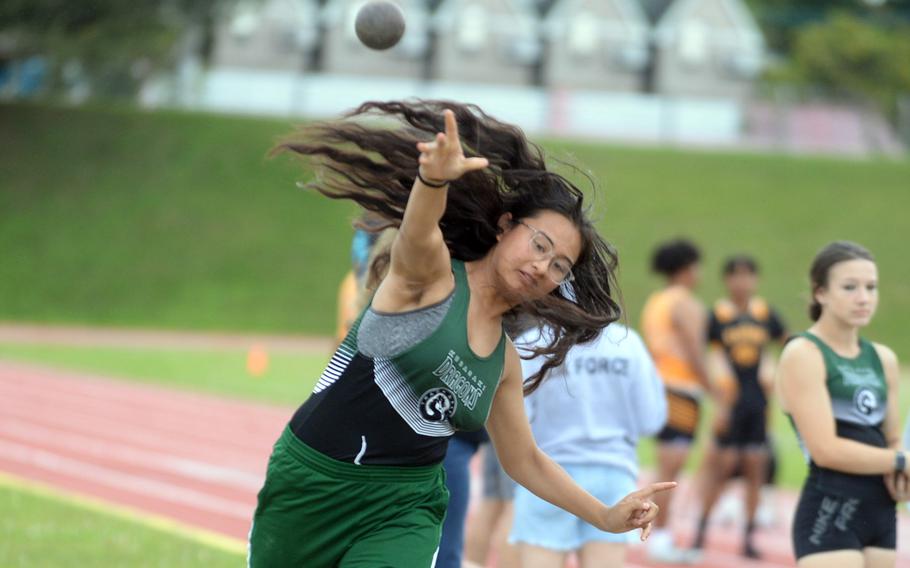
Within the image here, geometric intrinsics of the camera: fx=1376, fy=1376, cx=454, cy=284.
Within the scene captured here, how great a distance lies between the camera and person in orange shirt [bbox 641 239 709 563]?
30.0 ft

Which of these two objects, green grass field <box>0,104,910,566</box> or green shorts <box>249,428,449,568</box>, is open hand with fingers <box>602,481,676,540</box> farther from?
green grass field <box>0,104,910,566</box>

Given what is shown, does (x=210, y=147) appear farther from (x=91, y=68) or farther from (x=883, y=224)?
(x=883, y=224)

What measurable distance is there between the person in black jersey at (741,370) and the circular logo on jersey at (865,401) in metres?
4.13

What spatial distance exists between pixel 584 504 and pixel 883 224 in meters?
A: 31.9

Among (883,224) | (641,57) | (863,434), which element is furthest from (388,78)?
(863,434)

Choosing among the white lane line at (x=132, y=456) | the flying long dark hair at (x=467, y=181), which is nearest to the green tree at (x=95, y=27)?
the white lane line at (x=132, y=456)

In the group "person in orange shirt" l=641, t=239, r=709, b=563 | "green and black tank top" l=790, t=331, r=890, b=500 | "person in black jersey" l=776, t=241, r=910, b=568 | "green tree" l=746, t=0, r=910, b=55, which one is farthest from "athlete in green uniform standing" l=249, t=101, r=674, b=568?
"green tree" l=746, t=0, r=910, b=55

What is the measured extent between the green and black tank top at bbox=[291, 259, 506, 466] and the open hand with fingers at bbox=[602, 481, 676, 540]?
1.82 ft

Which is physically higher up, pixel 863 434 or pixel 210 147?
pixel 863 434

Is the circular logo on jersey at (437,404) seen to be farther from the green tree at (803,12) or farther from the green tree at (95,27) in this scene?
the green tree at (803,12)

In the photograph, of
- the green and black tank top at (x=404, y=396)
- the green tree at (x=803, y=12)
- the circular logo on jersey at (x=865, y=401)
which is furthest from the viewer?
the green tree at (x=803, y=12)

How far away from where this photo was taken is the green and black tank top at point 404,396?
12.0 ft

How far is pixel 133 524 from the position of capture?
8.62 meters

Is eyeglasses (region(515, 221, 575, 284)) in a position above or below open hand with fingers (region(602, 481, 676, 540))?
above
